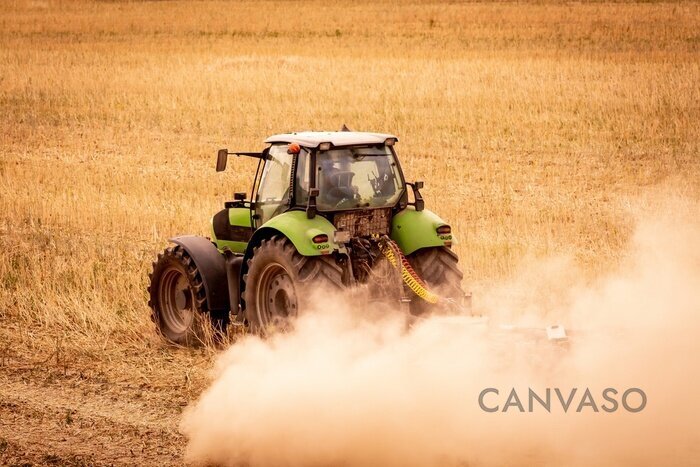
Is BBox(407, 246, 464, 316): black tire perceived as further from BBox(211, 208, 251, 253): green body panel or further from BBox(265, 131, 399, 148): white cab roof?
BBox(211, 208, 251, 253): green body panel

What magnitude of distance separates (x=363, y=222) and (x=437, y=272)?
704 mm

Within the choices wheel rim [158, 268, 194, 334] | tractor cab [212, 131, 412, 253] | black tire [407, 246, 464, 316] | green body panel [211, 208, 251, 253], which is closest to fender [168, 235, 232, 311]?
green body panel [211, 208, 251, 253]

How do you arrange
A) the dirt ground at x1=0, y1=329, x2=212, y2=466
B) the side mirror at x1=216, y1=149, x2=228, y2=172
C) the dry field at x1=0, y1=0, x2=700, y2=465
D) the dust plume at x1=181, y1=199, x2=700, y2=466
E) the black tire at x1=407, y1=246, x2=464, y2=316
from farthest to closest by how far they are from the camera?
the dry field at x1=0, y1=0, x2=700, y2=465, the side mirror at x1=216, y1=149, x2=228, y2=172, the black tire at x1=407, y1=246, x2=464, y2=316, the dirt ground at x1=0, y1=329, x2=212, y2=466, the dust plume at x1=181, y1=199, x2=700, y2=466

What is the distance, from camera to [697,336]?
7.21m

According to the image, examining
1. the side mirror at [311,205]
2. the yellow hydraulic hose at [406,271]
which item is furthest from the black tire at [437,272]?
the side mirror at [311,205]

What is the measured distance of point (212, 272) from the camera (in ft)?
31.6

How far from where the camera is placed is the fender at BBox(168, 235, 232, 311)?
9.59 m

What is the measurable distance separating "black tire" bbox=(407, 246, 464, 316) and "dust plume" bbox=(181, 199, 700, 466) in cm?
66

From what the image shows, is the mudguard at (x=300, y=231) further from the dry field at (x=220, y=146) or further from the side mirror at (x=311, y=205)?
the dry field at (x=220, y=146)

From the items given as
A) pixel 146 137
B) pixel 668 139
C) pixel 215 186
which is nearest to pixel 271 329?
pixel 215 186

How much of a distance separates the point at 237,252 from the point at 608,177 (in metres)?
10.8

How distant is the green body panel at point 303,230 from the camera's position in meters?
8.45

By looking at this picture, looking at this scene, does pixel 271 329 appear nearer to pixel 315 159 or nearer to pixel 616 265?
pixel 315 159

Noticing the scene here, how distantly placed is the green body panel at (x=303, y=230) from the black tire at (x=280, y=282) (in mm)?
80
